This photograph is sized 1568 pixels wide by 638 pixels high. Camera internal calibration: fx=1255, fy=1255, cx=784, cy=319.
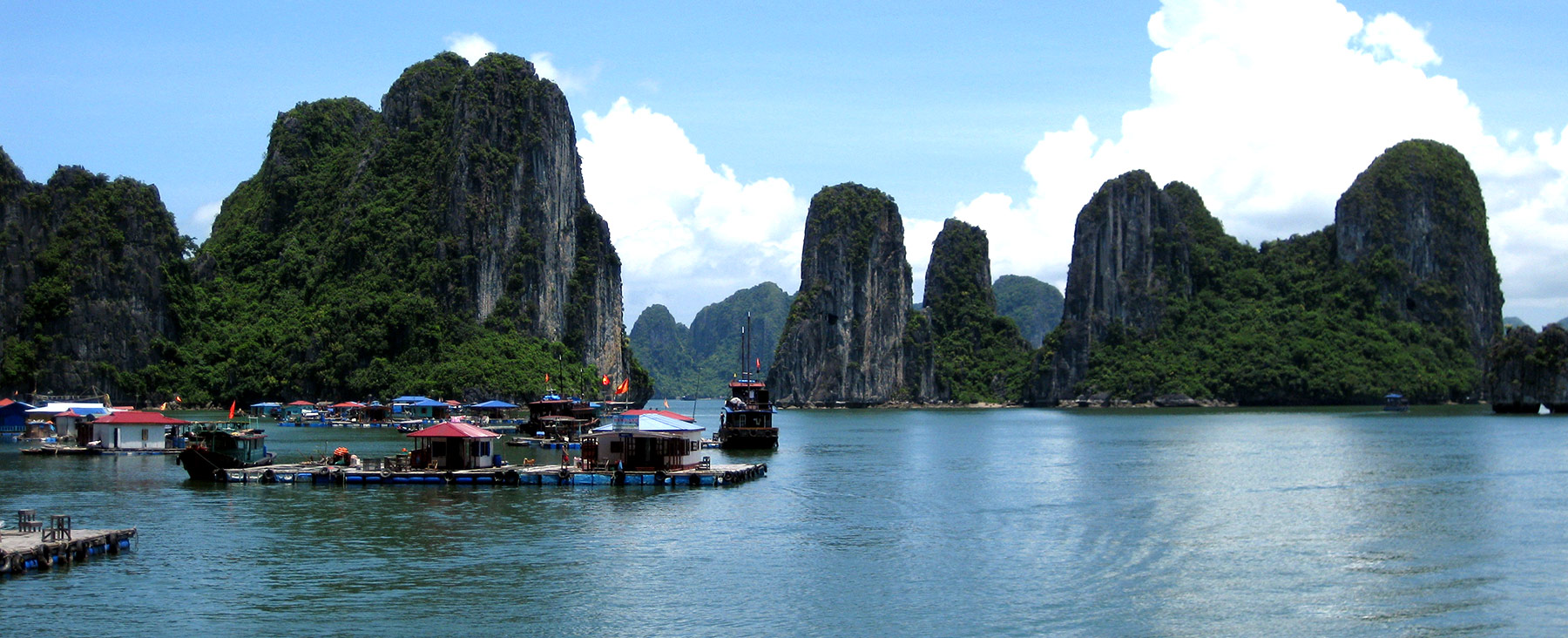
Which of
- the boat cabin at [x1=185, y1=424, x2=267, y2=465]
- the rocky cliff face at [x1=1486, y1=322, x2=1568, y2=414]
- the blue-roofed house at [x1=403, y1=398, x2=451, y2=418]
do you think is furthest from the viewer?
the rocky cliff face at [x1=1486, y1=322, x2=1568, y2=414]

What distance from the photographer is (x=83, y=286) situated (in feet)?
381

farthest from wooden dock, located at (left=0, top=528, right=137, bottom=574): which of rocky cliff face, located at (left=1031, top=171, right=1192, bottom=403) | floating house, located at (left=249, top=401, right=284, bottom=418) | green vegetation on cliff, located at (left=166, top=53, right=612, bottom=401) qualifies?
rocky cliff face, located at (left=1031, top=171, right=1192, bottom=403)

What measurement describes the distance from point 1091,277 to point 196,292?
12290cm

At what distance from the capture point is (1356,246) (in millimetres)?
171875

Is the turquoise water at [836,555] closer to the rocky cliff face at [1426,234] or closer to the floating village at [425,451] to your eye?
the floating village at [425,451]

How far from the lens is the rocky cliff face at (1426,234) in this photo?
16562cm

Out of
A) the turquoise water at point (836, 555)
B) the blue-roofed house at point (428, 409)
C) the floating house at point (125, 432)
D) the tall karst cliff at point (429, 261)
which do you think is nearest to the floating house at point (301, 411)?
the blue-roofed house at point (428, 409)

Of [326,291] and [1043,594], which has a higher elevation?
[326,291]

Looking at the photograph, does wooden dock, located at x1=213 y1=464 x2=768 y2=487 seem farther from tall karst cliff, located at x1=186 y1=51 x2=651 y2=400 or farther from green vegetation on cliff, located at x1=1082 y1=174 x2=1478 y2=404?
green vegetation on cliff, located at x1=1082 y1=174 x2=1478 y2=404

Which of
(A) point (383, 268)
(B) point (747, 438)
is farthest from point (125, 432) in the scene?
(A) point (383, 268)

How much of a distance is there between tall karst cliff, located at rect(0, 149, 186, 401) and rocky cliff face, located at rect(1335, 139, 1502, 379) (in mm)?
146474

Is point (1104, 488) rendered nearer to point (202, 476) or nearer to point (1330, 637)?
point (1330, 637)

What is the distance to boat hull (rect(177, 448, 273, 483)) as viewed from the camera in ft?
158

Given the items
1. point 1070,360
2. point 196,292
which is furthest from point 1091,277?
point 196,292
